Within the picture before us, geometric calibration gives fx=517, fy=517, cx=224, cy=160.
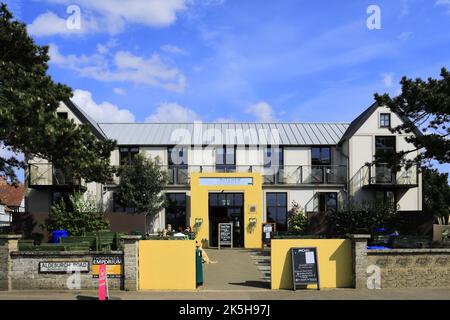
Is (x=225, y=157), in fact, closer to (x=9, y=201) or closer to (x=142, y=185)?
(x=142, y=185)

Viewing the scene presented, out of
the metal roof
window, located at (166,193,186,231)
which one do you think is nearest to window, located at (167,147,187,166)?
the metal roof

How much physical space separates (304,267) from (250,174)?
15.2m

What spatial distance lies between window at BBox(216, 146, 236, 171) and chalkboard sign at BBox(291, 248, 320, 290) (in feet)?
60.2

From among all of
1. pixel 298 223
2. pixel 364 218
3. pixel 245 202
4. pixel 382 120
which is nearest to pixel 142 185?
pixel 245 202

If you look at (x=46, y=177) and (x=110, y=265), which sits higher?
(x=46, y=177)

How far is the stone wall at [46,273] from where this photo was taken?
14.1m

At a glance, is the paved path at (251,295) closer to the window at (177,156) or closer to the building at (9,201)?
the window at (177,156)

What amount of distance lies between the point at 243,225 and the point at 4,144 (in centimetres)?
1561

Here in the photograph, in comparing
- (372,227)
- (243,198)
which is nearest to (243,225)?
(243,198)

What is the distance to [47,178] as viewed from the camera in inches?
1172

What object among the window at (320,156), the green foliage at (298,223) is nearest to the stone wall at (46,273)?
the green foliage at (298,223)

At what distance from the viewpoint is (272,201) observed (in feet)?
104

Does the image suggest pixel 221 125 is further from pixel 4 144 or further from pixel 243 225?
pixel 4 144
